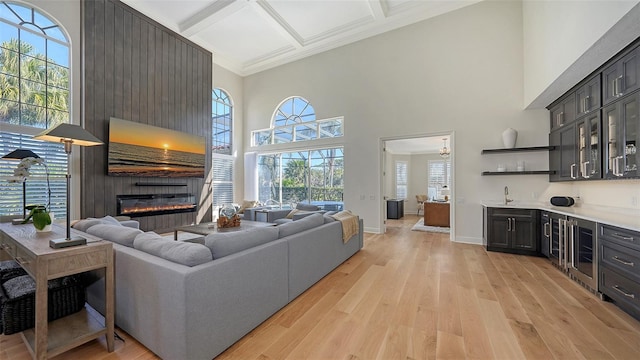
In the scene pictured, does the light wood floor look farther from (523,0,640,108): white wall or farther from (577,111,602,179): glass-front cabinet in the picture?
(523,0,640,108): white wall

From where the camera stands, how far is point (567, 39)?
298 cm

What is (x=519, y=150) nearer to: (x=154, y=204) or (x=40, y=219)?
(x=40, y=219)

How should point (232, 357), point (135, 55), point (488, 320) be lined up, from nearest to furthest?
point (232, 357) < point (488, 320) < point (135, 55)

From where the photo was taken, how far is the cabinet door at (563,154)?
3662 mm

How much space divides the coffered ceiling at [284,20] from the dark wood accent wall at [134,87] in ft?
1.39

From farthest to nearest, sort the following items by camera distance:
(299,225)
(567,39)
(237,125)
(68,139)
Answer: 1. (237,125)
2. (567,39)
3. (299,225)
4. (68,139)

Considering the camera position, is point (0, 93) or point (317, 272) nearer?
point (317, 272)

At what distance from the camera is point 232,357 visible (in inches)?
68.0

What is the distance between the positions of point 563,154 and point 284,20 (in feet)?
20.0

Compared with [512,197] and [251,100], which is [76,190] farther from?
[512,197]

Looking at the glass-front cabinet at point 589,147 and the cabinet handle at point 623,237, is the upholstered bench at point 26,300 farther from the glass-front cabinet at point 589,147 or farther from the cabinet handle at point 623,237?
the glass-front cabinet at point 589,147

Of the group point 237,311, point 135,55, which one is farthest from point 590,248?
point 135,55

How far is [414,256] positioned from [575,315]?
1.98m

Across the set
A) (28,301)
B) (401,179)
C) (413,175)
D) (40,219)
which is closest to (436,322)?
(28,301)
